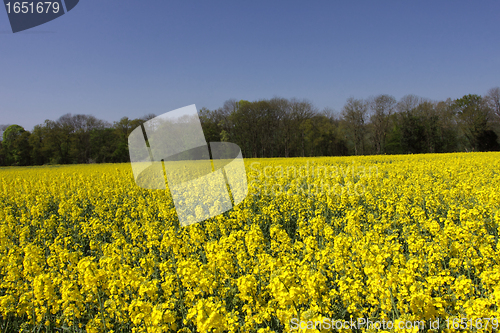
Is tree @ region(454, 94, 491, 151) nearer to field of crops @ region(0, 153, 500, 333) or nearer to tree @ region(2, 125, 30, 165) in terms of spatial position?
field of crops @ region(0, 153, 500, 333)

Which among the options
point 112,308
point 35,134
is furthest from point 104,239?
point 35,134

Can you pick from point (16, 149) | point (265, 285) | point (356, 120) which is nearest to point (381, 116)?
point (356, 120)

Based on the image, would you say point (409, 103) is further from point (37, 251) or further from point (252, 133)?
point (37, 251)

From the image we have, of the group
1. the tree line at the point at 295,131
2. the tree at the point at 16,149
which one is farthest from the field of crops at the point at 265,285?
the tree at the point at 16,149

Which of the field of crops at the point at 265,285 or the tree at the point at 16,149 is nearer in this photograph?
the field of crops at the point at 265,285

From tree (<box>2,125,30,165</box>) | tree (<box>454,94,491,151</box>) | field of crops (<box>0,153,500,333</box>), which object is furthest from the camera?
tree (<box>2,125,30,165</box>)

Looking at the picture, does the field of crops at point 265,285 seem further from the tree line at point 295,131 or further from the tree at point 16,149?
the tree at point 16,149

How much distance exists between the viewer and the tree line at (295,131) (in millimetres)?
55312

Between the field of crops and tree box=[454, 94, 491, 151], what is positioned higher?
tree box=[454, 94, 491, 151]

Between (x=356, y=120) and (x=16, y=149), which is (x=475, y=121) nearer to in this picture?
(x=356, y=120)

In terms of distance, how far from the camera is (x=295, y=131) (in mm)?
61219

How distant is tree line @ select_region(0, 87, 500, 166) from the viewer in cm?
5531

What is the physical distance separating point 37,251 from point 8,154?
254 feet

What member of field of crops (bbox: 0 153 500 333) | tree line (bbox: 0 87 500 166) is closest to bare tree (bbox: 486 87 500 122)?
tree line (bbox: 0 87 500 166)
